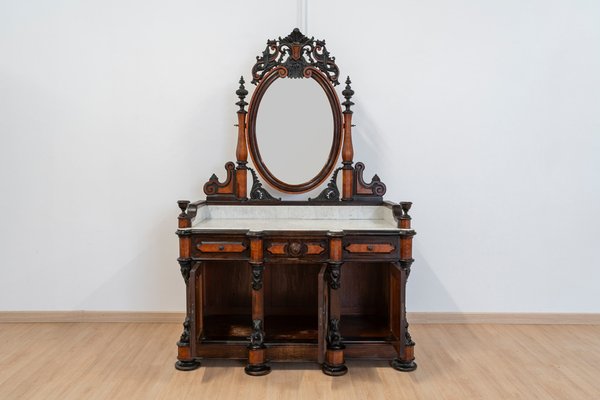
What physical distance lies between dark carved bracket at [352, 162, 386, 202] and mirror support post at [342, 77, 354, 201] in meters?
0.03

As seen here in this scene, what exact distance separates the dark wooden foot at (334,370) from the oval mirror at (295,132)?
1065mm

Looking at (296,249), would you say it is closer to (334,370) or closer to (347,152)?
(334,370)

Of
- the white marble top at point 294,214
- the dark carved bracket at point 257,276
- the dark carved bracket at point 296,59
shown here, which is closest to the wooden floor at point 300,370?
the dark carved bracket at point 257,276

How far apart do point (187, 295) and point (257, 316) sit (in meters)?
0.38

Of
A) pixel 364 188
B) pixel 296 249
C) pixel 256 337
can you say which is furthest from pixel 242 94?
pixel 256 337

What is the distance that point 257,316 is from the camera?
3031 millimetres

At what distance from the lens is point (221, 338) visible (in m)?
3.17

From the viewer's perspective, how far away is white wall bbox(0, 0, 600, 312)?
12.3 feet

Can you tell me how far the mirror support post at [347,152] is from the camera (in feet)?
11.4

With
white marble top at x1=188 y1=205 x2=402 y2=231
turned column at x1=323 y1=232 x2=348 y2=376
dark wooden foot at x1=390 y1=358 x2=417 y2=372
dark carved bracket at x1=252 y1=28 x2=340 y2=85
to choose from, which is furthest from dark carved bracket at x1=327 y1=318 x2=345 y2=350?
dark carved bracket at x1=252 y1=28 x2=340 y2=85
